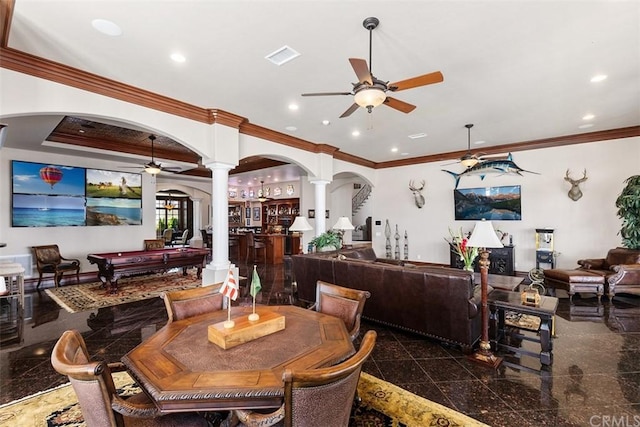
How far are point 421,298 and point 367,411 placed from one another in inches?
58.1

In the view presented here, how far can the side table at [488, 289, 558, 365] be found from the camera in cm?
277

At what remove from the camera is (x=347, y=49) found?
3041 millimetres

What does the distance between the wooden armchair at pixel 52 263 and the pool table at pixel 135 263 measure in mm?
716

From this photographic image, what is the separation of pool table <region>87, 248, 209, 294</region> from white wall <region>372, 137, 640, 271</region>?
Answer: 6.45m

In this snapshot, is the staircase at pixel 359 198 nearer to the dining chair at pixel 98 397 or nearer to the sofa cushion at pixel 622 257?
the sofa cushion at pixel 622 257

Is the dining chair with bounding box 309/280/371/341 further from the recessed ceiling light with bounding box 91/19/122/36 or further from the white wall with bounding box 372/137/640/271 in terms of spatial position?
the white wall with bounding box 372/137/640/271

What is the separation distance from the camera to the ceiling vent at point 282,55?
3.05 m

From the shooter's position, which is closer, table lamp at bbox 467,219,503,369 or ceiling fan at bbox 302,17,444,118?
ceiling fan at bbox 302,17,444,118

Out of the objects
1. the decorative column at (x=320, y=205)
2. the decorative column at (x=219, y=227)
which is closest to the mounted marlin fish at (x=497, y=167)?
the decorative column at (x=320, y=205)

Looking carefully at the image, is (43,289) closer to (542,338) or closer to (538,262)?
(542,338)

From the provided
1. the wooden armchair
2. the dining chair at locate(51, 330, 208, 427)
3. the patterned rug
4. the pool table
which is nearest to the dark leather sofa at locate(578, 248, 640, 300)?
the dining chair at locate(51, 330, 208, 427)

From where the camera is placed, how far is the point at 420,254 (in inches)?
342

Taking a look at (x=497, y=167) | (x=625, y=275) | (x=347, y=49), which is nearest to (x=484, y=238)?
(x=347, y=49)

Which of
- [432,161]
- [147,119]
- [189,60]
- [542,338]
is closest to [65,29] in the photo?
[189,60]
